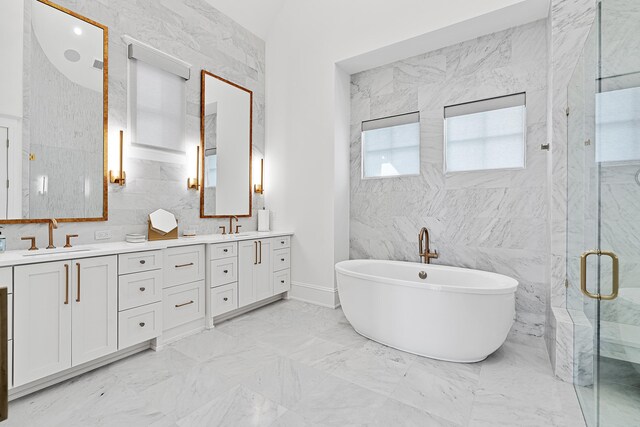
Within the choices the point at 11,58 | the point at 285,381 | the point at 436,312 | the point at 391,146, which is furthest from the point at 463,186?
the point at 11,58

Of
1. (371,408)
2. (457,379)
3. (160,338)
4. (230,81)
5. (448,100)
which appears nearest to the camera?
(371,408)

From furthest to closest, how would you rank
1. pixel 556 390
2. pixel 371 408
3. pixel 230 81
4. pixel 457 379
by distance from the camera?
pixel 230 81
pixel 457 379
pixel 556 390
pixel 371 408

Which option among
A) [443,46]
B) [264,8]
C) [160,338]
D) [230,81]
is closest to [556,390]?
[160,338]

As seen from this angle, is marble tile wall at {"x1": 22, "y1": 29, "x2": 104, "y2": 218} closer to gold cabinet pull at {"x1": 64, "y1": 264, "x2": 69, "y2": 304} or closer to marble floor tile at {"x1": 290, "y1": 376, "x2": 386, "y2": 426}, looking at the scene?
gold cabinet pull at {"x1": 64, "y1": 264, "x2": 69, "y2": 304}

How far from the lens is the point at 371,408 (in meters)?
1.76

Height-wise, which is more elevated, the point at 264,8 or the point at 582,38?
the point at 264,8

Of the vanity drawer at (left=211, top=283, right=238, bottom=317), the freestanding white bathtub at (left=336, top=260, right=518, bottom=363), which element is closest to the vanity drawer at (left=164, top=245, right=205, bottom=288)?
the vanity drawer at (left=211, top=283, right=238, bottom=317)

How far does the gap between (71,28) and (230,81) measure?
1.57 metres

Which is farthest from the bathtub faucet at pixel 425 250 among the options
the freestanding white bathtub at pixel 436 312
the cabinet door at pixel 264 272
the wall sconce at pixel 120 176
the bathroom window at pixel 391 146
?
the wall sconce at pixel 120 176

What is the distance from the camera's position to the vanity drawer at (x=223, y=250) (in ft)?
9.52

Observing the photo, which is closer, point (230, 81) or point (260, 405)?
point (260, 405)

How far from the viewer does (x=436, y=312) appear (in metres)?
2.25

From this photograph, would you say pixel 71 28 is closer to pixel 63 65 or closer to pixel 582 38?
pixel 63 65

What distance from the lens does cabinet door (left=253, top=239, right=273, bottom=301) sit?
339cm
